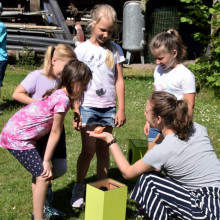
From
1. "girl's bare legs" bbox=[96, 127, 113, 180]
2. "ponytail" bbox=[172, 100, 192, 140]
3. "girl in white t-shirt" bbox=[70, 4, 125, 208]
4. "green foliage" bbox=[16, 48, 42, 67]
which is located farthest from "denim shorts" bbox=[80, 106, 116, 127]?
"green foliage" bbox=[16, 48, 42, 67]

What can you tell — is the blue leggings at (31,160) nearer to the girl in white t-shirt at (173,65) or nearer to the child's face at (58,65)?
the child's face at (58,65)

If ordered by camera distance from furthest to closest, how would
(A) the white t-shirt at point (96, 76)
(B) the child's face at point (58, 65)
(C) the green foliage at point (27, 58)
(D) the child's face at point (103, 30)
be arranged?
(C) the green foliage at point (27, 58), (A) the white t-shirt at point (96, 76), (D) the child's face at point (103, 30), (B) the child's face at point (58, 65)

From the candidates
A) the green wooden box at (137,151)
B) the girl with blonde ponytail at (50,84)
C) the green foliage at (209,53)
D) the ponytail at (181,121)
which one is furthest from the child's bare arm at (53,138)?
the green foliage at (209,53)

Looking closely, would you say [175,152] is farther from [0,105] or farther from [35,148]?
[0,105]

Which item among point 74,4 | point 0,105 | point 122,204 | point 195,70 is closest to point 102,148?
point 122,204

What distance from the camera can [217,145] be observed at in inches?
218

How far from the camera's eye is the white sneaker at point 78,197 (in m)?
3.75

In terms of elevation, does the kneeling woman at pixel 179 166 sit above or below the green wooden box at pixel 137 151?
above

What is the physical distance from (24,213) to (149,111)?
1.47 metres

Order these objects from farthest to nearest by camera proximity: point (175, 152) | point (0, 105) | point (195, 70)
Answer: point (195, 70) → point (0, 105) → point (175, 152)

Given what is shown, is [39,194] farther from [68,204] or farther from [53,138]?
[68,204]

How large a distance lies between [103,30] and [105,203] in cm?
141

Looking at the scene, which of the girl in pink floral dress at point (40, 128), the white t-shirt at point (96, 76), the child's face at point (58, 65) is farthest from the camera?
the white t-shirt at point (96, 76)

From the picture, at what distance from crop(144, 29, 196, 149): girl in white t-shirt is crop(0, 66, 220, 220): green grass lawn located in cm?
110
